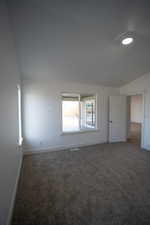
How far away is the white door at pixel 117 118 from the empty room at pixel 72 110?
0.04 m

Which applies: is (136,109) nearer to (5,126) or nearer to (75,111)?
(75,111)

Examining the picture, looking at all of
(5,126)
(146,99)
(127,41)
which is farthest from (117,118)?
(5,126)

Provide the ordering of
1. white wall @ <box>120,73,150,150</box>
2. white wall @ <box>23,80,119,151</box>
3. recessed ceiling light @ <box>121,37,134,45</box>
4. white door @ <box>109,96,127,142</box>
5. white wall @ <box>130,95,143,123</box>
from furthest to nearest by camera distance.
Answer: white wall @ <box>130,95,143,123</box>, white door @ <box>109,96,127,142</box>, white wall @ <box>120,73,150,150</box>, white wall @ <box>23,80,119,151</box>, recessed ceiling light @ <box>121,37,134,45</box>

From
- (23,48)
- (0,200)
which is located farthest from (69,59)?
(0,200)

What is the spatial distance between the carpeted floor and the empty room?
14 millimetres

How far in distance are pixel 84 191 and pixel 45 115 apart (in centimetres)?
263

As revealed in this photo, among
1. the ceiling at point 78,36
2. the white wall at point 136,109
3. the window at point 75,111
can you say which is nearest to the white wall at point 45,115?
the window at point 75,111

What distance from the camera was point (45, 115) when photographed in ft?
13.5

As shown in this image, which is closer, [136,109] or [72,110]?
[72,110]

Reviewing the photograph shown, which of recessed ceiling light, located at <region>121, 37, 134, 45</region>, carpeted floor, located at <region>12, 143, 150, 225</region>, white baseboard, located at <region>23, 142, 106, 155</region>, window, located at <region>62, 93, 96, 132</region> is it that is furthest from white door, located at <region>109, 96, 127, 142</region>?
recessed ceiling light, located at <region>121, 37, 134, 45</region>

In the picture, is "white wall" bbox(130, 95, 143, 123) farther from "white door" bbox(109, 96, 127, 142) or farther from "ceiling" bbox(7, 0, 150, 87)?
"ceiling" bbox(7, 0, 150, 87)

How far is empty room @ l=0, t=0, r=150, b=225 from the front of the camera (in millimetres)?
1656

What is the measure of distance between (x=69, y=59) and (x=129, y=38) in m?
1.39

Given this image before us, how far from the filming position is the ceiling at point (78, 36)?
5.64 feet
